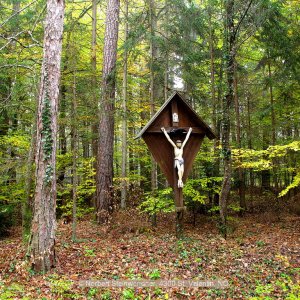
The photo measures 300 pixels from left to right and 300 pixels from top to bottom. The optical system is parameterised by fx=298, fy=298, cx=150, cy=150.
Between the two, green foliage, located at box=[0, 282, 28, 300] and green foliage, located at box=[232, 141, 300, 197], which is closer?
green foliage, located at box=[0, 282, 28, 300]

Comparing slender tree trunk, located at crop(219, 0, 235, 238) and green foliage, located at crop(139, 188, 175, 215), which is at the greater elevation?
slender tree trunk, located at crop(219, 0, 235, 238)

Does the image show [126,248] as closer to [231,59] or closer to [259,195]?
[231,59]

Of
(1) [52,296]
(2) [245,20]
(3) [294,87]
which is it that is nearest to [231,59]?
(2) [245,20]

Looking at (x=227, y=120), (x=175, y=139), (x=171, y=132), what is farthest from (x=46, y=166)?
(x=227, y=120)

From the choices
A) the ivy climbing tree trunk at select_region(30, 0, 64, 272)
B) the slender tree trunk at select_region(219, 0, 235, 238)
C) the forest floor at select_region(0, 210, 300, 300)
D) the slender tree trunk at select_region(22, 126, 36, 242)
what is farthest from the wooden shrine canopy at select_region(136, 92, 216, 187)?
the slender tree trunk at select_region(22, 126, 36, 242)

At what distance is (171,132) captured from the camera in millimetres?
7773

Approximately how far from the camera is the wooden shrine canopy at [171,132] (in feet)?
25.4

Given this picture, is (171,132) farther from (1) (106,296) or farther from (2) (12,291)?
(2) (12,291)

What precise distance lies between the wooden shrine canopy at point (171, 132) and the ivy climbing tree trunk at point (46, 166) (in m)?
2.26

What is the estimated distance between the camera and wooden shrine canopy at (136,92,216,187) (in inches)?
304

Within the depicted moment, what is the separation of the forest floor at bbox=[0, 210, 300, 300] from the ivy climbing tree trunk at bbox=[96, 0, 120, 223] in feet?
3.16

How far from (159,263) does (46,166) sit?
343 centimetres

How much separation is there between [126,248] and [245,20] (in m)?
8.14

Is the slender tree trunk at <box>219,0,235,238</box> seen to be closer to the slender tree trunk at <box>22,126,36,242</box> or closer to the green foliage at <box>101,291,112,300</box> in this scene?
the green foliage at <box>101,291,112,300</box>
